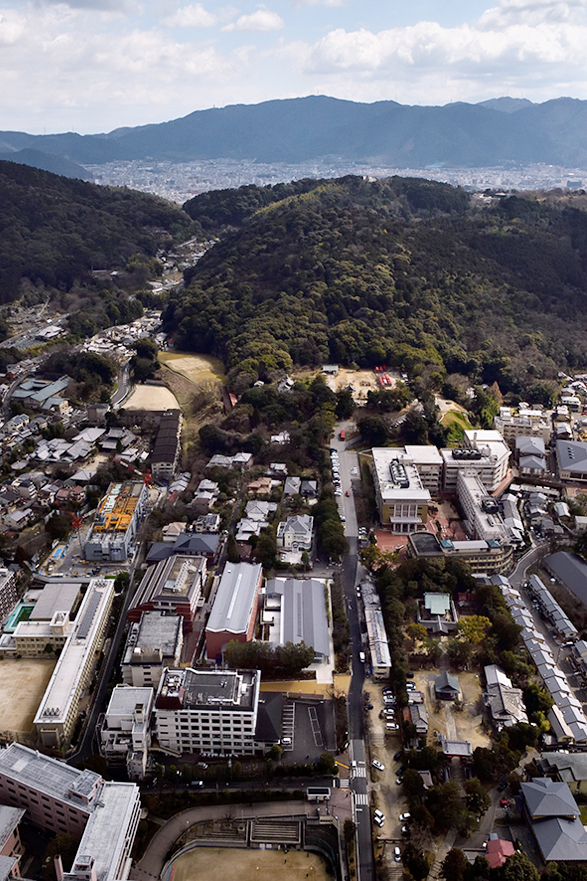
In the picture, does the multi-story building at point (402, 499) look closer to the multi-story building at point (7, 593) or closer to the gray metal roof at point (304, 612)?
the gray metal roof at point (304, 612)

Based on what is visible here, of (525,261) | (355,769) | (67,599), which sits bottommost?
(355,769)

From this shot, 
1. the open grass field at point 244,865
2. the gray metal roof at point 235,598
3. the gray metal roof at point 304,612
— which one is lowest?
the open grass field at point 244,865

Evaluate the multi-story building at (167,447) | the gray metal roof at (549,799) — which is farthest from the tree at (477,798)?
the multi-story building at (167,447)

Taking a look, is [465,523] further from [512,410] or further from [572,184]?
[572,184]

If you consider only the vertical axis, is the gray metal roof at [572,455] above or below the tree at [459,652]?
above

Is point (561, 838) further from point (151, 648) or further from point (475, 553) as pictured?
point (151, 648)

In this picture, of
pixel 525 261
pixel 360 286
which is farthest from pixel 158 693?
pixel 525 261

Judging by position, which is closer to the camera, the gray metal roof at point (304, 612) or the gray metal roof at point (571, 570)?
the gray metal roof at point (304, 612)
